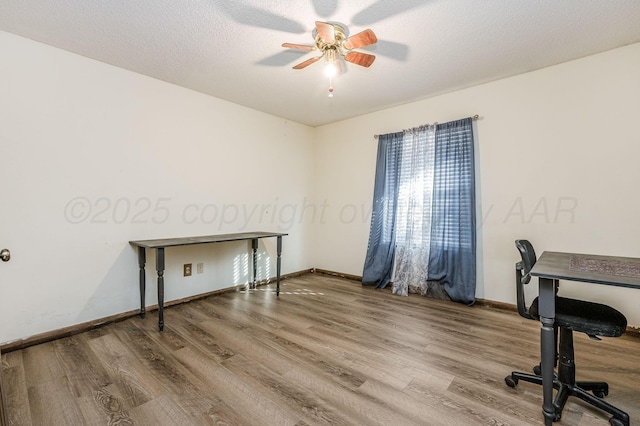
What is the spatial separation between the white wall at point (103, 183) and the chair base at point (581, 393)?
10.4 feet

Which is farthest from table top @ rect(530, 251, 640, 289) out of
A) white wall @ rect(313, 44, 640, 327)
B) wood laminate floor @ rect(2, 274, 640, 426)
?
white wall @ rect(313, 44, 640, 327)

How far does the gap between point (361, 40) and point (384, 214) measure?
2.42 metres

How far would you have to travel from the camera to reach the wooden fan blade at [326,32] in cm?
195

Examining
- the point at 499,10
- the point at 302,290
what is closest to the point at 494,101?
the point at 499,10

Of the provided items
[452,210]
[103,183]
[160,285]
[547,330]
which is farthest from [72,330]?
[452,210]

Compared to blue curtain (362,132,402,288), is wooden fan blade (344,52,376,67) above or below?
above

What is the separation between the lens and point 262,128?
13.6 ft

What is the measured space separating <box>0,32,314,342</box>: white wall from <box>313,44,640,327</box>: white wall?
2.61m

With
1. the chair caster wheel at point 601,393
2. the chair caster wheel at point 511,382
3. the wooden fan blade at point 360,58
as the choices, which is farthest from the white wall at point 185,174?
the wooden fan blade at point 360,58

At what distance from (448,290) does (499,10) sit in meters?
2.73

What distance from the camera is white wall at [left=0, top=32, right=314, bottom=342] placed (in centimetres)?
230

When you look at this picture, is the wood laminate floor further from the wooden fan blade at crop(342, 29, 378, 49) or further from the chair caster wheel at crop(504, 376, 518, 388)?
the wooden fan blade at crop(342, 29, 378, 49)

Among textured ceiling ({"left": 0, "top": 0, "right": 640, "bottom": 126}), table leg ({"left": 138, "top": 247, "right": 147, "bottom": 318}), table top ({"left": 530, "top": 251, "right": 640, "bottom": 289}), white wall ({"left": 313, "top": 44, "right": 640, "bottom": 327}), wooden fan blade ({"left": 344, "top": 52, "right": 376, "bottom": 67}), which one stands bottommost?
table leg ({"left": 138, "top": 247, "right": 147, "bottom": 318})

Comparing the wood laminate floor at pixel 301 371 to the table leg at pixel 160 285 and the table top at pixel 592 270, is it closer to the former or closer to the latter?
the table leg at pixel 160 285
